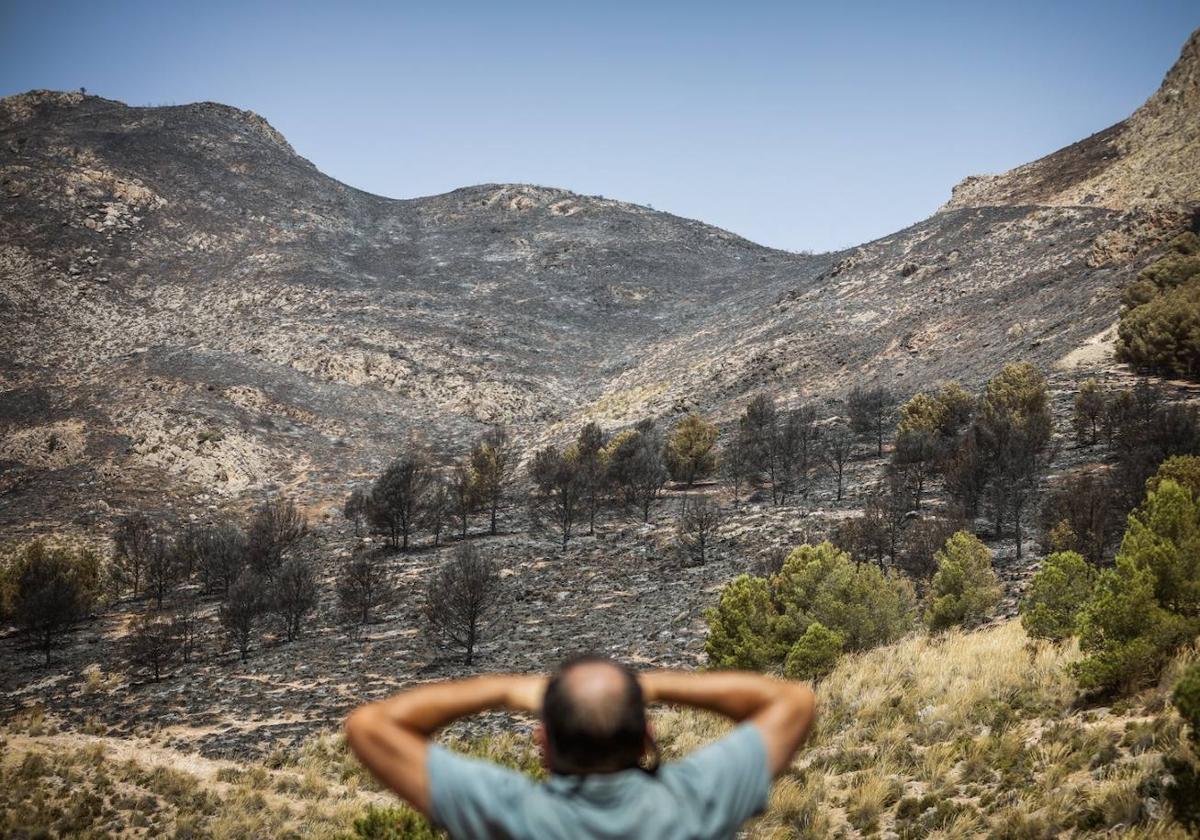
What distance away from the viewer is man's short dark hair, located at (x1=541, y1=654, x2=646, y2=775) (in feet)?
5.81

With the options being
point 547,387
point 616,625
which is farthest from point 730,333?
point 616,625

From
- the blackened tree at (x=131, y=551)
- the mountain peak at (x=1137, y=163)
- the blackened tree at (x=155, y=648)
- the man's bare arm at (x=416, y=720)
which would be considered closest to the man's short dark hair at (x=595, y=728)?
the man's bare arm at (x=416, y=720)

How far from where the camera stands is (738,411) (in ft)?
175

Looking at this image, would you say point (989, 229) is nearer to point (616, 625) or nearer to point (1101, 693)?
point (616, 625)

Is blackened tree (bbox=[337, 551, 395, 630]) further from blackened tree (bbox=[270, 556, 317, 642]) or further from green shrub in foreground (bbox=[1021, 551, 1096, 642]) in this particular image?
green shrub in foreground (bbox=[1021, 551, 1096, 642])

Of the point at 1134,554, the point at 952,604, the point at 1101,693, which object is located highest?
the point at 1134,554

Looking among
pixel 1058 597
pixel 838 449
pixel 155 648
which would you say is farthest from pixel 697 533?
pixel 155 648

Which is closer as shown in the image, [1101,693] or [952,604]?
[1101,693]

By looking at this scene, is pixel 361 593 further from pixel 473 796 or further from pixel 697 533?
pixel 473 796

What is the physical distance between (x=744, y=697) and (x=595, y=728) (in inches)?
24.9

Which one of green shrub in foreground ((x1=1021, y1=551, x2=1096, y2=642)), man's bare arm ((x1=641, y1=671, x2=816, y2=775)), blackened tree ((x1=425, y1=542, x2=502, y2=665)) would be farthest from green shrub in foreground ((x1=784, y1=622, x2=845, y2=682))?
man's bare arm ((x1=641, y1=671, x2=816, y2=775))

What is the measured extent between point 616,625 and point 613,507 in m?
16.6

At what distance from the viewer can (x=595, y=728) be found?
1.78 meters

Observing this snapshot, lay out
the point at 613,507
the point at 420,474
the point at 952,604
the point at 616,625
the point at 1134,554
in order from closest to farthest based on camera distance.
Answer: the point at 1134,554 → the point at 952,604 → the point at 616,625 → the point at 613,507 → the point at 420,474
